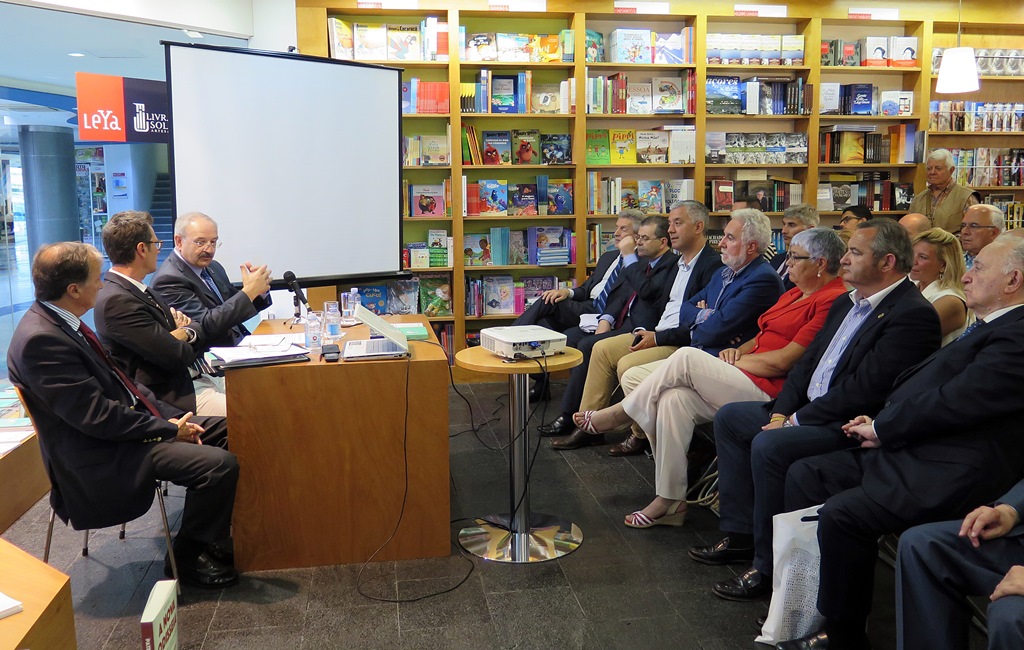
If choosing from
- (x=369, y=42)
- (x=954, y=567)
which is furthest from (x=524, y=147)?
(x=954, y=567)

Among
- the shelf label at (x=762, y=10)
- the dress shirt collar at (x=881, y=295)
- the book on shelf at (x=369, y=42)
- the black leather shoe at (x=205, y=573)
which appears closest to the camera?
the dress shirt collar at (x=881, y=295)

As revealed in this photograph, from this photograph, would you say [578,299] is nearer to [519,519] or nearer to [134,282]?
[519,519]

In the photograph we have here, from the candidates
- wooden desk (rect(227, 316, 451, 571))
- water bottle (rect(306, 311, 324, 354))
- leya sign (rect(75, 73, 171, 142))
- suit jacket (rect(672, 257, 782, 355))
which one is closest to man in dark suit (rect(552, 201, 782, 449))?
suit jacket (rect(672, 257, 782, 355))

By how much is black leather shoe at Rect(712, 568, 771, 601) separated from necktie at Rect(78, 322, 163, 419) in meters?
2.10

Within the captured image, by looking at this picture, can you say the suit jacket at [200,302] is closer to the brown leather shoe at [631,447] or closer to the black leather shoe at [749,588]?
the brown leather shoe at [631,447]

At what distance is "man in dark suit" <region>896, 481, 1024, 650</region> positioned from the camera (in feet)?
6.51

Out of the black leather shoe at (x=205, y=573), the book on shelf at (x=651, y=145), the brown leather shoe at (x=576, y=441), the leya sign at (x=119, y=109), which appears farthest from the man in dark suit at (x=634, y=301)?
the leya sign at (x=119, y=109)

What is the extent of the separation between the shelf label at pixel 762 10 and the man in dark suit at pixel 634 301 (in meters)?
2.16

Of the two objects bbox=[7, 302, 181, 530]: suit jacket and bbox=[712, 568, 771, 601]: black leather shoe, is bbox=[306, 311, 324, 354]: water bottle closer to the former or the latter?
bbox=[7, 302, 181, 530]: suit jacket

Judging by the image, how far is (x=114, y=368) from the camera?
280cm

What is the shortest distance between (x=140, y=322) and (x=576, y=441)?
2437mm

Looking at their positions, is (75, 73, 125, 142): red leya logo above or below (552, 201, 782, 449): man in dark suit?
above

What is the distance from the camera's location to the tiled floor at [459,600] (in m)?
2.58

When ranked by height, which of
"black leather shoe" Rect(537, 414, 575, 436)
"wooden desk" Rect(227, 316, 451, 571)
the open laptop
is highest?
the open laptop
